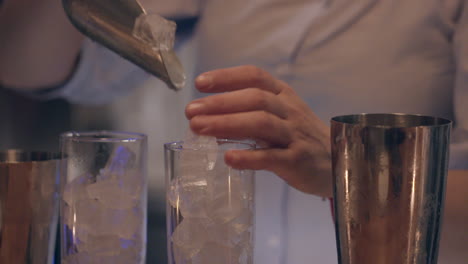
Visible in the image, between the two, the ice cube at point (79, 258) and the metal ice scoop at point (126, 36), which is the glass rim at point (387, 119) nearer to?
the metal ice scoop at point (126, 36)

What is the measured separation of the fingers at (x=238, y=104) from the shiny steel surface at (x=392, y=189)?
0.67 ft

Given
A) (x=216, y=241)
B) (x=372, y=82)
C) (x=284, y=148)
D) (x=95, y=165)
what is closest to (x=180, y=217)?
(x=216, y=241)

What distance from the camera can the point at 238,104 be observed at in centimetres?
66

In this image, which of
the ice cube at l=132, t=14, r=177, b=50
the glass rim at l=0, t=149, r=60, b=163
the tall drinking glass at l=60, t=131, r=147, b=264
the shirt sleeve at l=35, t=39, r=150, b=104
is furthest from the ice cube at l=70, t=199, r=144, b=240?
Result: the shirt sleeve at l=35, t=39, r=150, b=104

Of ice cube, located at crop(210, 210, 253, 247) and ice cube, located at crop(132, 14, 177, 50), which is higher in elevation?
ice cube, located at crop(132, 14, 177, 50)

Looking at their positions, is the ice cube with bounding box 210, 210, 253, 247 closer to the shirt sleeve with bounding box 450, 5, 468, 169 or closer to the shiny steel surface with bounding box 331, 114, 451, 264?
the shiny steel surface with bounding box 331, 114, 451, 264

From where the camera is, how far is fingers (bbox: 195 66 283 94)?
66 cm

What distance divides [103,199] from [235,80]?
0.84ft

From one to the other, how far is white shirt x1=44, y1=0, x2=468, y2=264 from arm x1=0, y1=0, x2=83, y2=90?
59mm

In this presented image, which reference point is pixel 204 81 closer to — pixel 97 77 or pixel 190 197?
pixel 190 197

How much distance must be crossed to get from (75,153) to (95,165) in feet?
0.10

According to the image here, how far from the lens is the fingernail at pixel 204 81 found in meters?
0.65

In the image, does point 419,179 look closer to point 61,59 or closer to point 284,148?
point 284,148

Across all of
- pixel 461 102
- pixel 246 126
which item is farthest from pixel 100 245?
pixel 461 102
